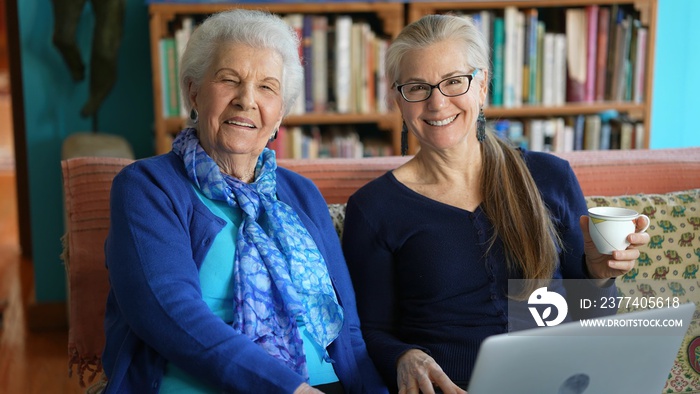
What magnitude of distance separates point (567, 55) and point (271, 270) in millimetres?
2084

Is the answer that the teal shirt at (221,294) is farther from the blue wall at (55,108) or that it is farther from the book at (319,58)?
the blue wall at (55,108)

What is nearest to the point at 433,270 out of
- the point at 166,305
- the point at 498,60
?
the point at 166,305

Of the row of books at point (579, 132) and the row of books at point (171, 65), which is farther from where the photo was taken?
the row of books at point (579, 132)

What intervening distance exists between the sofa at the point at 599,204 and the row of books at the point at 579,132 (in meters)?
1.06

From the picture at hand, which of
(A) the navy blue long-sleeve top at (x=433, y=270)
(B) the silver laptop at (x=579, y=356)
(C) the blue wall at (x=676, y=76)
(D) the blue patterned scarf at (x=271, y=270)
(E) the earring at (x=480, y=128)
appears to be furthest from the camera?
(C) the blue wall at (x=676, y=76)

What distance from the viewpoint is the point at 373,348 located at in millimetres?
1741

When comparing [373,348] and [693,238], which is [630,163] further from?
[373,348]

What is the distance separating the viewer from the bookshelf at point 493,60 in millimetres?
3121

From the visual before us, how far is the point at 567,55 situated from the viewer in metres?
3.30

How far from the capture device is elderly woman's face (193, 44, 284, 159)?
5.41 feet

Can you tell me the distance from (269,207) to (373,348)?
361 millimetres

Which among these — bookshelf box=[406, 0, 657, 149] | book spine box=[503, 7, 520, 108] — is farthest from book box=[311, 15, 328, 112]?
book spine box=[503, 7, 520, 108]

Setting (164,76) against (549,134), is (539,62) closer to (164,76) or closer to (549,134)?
(549,134)

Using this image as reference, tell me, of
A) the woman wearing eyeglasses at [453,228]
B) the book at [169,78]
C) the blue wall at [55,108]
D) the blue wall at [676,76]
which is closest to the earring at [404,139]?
the woman wearing eyeglasses at [453,228]
